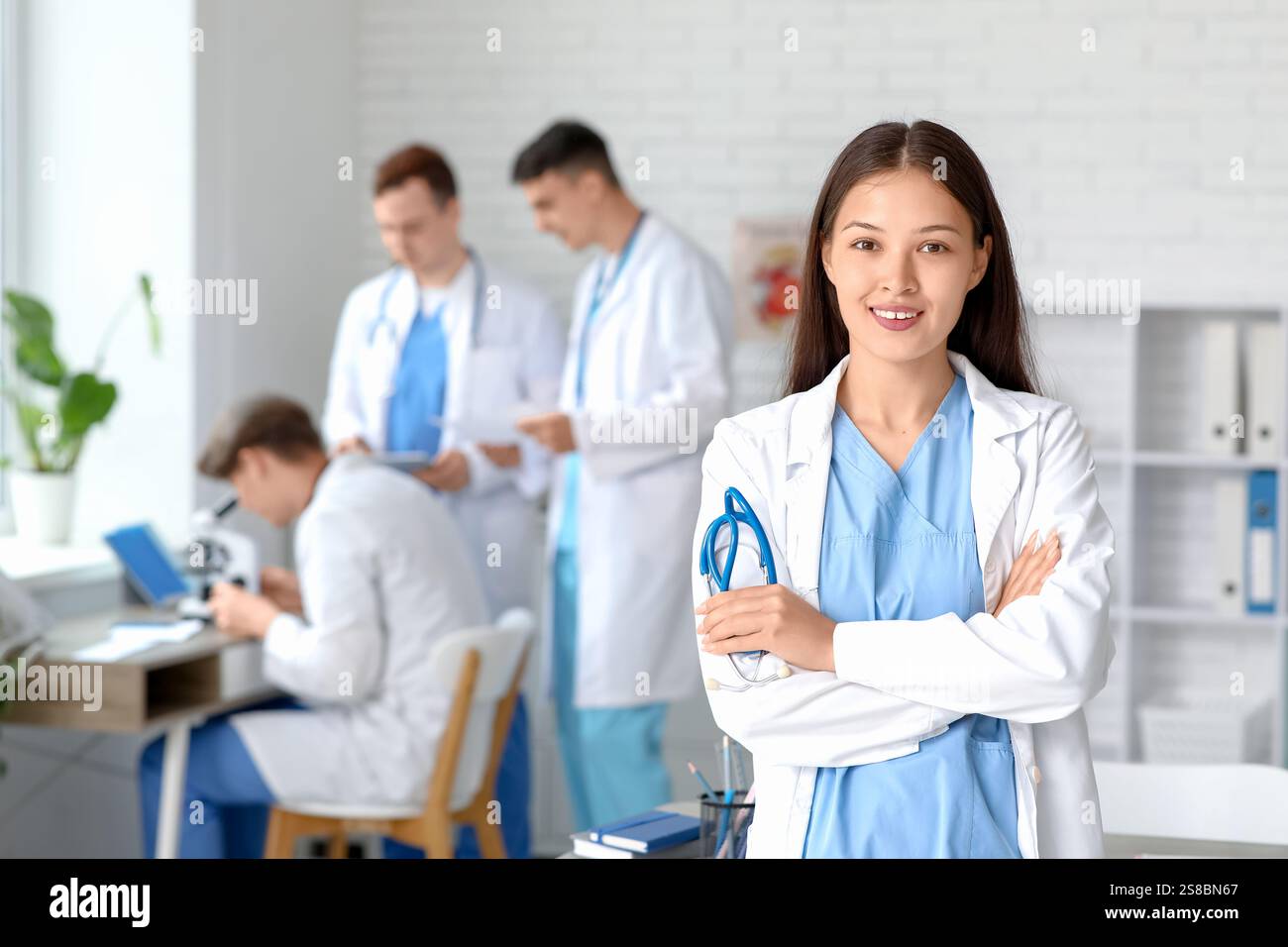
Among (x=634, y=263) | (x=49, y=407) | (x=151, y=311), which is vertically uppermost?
(x=634, y=263)

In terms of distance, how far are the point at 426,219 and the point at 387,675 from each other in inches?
44.6

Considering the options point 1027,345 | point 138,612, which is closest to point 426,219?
point 138,612

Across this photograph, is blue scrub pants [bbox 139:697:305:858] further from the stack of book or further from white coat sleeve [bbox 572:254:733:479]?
the stack of book

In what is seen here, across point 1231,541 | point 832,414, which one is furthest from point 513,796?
point 832,414

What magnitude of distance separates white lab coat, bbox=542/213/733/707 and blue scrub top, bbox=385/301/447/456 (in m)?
0.39

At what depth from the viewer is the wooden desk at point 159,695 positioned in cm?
262

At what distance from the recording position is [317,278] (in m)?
4.05

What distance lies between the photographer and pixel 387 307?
3.42 meters

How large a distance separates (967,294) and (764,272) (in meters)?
2.92

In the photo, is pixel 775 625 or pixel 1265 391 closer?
pixel 775 625

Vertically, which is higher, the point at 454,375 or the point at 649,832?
the point at 454,375

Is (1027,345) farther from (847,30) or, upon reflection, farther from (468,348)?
(847,30)

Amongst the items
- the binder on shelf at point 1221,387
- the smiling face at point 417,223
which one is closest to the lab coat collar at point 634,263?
the smiling face at point 417,223

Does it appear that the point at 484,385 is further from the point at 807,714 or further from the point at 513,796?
the point at 807,714
